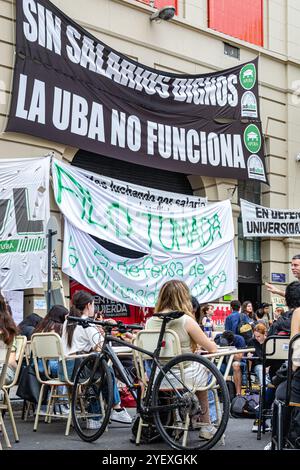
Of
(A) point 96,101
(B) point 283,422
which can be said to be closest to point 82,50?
(A) point 96,101

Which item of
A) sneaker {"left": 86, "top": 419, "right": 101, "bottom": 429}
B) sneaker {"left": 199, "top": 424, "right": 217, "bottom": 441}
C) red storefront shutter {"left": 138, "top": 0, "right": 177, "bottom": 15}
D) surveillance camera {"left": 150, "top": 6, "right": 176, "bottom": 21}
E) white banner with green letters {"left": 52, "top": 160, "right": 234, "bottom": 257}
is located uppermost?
red storefront shutter {"left": 138, "top": 0, "right": 177, "bottom": 15}

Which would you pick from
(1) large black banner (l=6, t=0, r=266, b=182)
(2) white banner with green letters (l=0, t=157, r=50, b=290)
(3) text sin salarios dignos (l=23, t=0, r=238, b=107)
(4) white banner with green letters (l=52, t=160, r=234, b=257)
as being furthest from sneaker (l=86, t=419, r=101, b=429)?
(3) text sin salarios dignos (l=23, t=0, r=238, b=107)

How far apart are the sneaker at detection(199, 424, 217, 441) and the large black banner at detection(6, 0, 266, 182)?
26.5ft

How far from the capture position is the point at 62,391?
8891 mm

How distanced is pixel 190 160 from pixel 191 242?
1955mm

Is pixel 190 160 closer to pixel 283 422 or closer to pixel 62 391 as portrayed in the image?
pixel 62 391

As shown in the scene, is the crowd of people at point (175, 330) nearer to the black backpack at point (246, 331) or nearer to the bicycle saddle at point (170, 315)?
the bicycle saddle at point (170, 315)

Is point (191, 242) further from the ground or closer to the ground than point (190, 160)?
closer to the ground

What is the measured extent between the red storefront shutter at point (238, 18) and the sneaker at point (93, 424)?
41.8 ft

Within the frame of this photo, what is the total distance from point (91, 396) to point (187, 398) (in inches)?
46.7

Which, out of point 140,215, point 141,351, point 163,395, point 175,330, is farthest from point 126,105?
point 163,395

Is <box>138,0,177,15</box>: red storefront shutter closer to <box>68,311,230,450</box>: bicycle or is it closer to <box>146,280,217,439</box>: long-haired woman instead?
<box>146,280,217,439</box>: long-haired woman

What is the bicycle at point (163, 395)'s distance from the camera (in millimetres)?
6008

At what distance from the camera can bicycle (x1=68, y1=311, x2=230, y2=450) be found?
6008 millimetres
